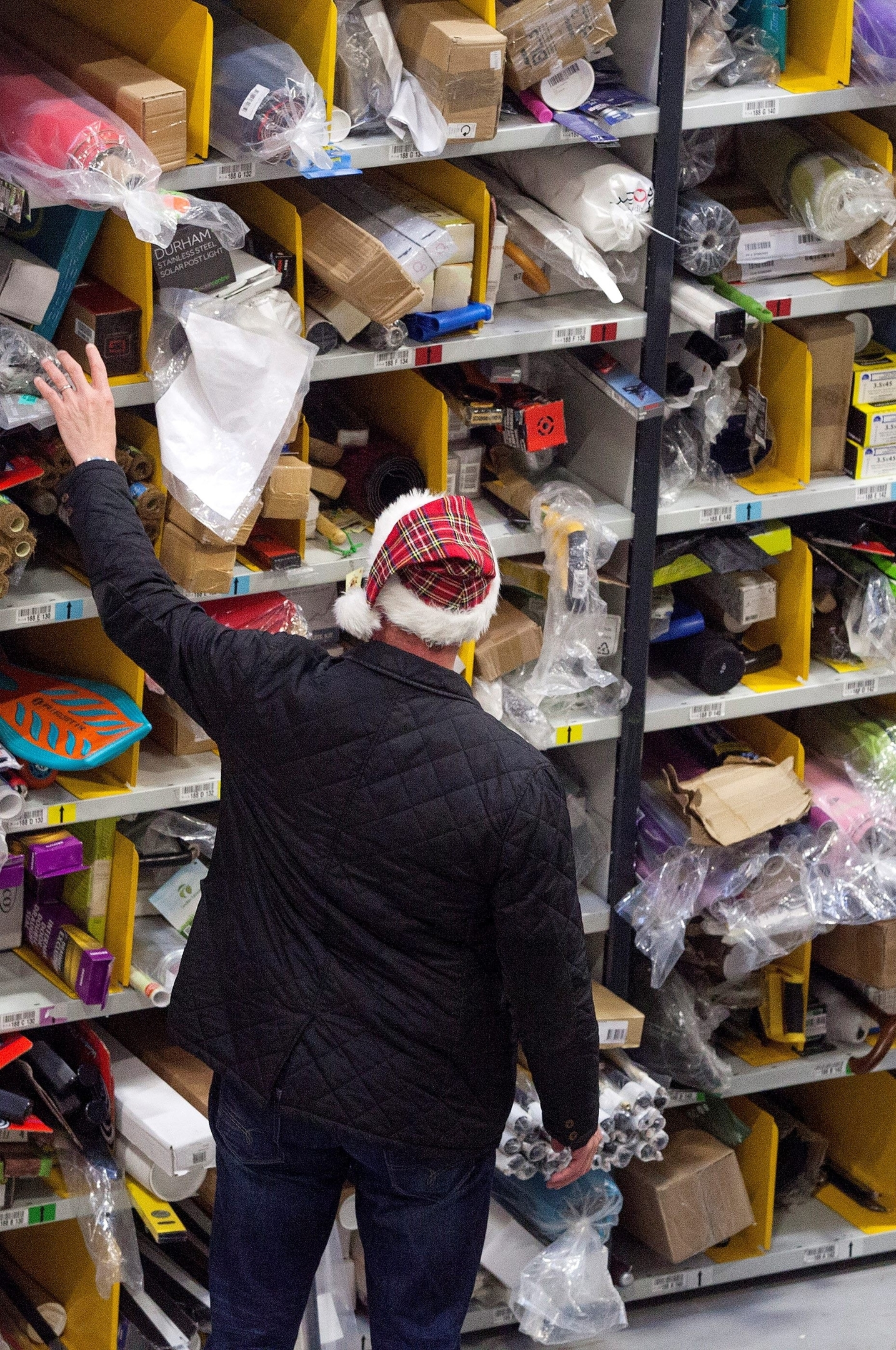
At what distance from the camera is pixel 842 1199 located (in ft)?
13.5

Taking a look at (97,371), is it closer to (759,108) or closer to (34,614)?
(34,614)

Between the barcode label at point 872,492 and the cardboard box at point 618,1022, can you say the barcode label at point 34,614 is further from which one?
the barcode label at point 872,492

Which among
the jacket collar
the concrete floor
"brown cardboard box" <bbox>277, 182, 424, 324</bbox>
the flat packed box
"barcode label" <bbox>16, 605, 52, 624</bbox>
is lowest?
the concrete floor

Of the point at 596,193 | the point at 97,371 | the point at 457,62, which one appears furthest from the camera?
the point at 596,193

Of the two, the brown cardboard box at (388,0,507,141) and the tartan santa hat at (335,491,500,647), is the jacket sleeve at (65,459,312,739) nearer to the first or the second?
the tartan santa hat at (335,491,500,647)

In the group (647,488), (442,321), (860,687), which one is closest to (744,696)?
(860,687)

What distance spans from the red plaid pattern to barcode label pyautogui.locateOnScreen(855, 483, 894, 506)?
132 cm

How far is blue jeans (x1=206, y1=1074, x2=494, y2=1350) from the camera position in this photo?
2.62m

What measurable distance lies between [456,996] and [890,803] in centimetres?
150

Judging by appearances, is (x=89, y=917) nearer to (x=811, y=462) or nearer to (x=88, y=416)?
(x=88, y=416)

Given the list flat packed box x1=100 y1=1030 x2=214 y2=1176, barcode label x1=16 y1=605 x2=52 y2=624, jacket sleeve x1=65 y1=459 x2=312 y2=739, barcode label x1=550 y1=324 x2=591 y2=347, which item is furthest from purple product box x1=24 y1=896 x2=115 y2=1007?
barcode label x1=550 y1=324 x2=591 y2=347

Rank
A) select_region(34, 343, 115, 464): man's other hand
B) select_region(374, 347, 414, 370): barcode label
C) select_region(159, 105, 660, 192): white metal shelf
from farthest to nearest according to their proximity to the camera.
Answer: select_region(374, 347, 414, 370): barcode label, select_region(159, 105, 660, 192): white metal shelf, select_region(34, 343, 115, 464): man's other hand

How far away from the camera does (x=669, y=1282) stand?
3.86 meters

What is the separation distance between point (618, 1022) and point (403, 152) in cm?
165
